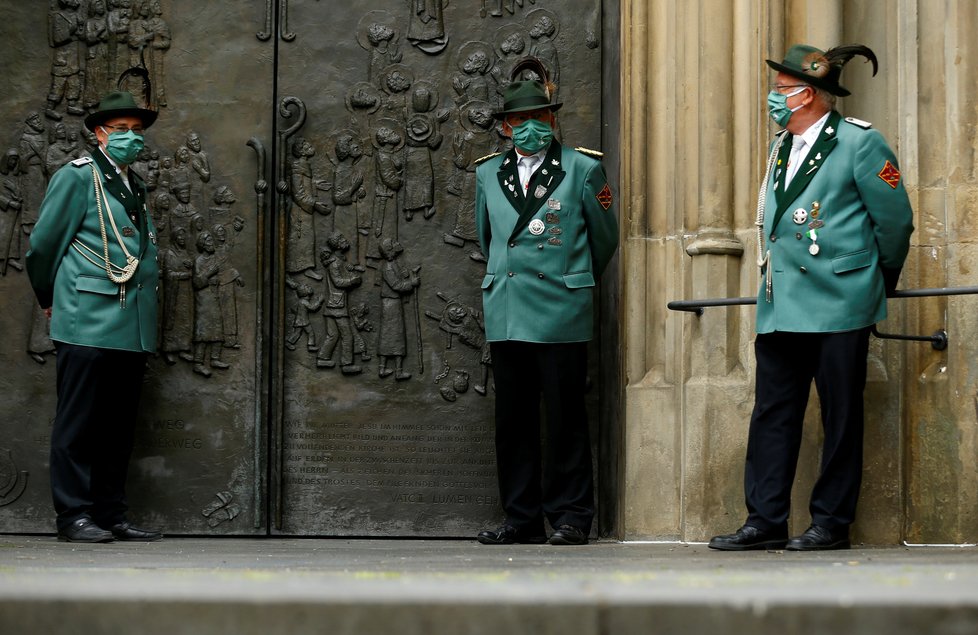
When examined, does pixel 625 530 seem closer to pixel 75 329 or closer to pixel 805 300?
pixel 805 300

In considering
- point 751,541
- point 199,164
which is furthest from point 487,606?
point 199,164

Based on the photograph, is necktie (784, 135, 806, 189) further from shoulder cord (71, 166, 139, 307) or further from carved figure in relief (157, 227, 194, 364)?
carved figure in relief (157, 227, 194, 364)

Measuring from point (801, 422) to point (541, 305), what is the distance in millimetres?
1293

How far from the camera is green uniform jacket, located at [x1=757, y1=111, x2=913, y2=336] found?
5.57 meters

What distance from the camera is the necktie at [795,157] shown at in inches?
228

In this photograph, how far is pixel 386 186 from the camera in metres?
7.26

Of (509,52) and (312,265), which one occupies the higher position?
(509,52)

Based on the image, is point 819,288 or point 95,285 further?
point 95,285

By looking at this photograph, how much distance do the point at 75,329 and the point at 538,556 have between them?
250 cm

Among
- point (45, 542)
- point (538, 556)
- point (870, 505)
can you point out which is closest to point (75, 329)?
point (45, 542)

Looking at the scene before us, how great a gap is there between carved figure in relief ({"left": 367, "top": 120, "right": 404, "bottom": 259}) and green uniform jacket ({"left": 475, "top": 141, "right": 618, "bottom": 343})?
0.80 metres

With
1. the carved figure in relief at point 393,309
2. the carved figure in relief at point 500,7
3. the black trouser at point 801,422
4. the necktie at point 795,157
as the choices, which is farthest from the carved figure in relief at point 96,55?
the black trouser at point 801,422


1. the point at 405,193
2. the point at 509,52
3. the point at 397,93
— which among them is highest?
the point at 509,52

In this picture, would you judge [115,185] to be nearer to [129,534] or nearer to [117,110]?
[117,110]
